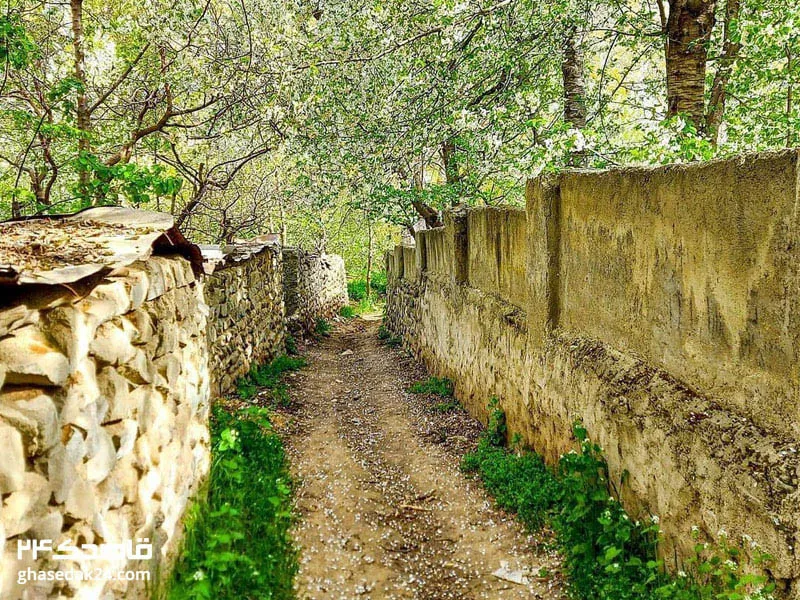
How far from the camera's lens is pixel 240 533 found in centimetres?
345

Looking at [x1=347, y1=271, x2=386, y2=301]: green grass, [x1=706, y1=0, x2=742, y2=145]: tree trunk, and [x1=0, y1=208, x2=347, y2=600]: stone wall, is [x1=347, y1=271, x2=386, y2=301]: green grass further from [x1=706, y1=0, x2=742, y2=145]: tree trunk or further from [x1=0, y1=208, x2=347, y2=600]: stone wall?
[x1=0, y1=208, x2=347, y2=600]: stone wall

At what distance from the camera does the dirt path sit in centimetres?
357

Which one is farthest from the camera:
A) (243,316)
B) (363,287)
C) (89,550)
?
(363,287)

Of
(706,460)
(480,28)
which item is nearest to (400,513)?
(706,460)

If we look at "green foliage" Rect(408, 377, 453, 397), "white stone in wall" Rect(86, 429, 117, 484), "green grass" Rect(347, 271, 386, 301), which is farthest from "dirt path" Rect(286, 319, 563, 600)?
"green grass" Rect(347, 271, 386, 301)

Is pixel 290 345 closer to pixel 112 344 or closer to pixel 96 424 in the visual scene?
pixel 112 344

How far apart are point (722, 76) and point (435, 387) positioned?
546cm

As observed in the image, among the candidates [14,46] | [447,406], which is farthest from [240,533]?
[14,46]

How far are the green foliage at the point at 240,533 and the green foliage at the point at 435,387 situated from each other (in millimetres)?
2903

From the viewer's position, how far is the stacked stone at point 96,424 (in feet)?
5.52

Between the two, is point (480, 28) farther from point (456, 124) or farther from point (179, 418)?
point (179, 418)

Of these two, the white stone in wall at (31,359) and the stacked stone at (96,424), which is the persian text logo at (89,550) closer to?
the stacked stone at (96,424)

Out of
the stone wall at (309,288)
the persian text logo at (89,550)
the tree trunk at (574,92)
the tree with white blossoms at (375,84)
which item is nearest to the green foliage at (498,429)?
the tree with white blossoms at (375,84)

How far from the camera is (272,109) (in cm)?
728
